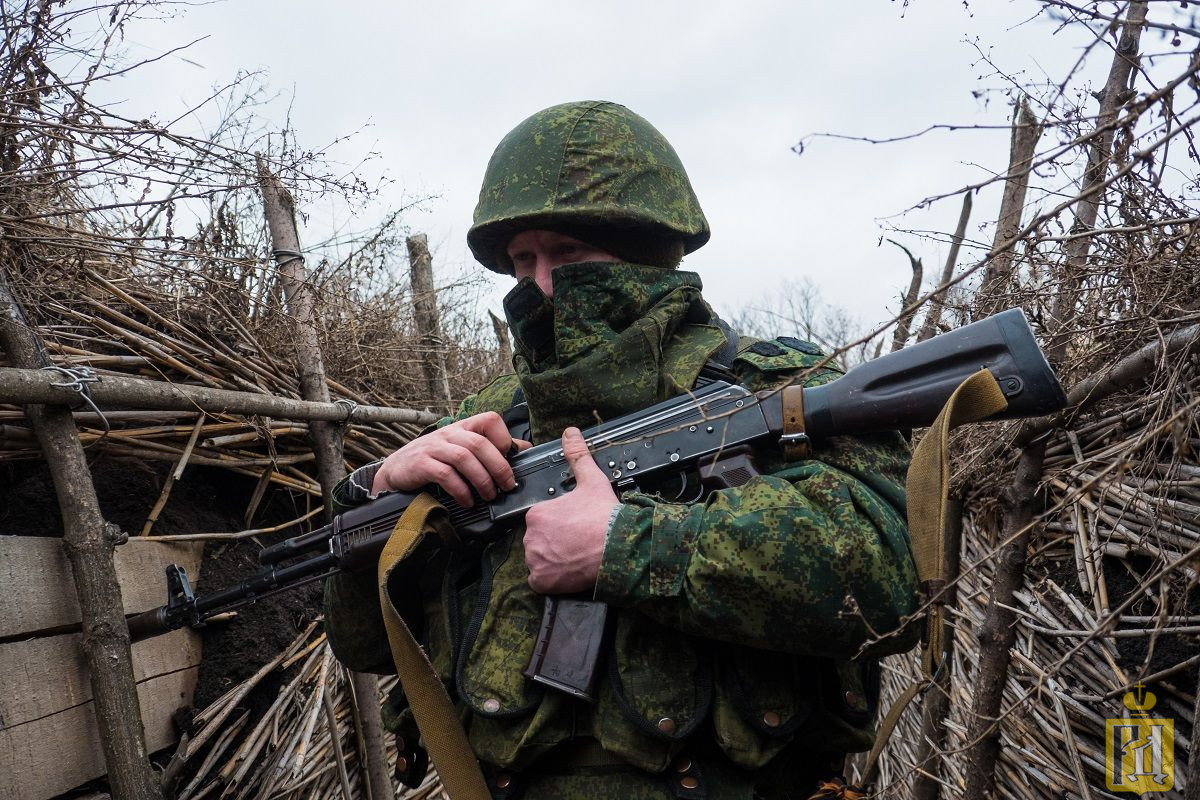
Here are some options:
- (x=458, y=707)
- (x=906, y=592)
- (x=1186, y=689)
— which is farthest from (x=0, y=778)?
(x=1186, y=689)

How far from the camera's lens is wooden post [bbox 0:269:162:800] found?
2449mm

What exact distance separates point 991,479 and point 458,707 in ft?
6.09

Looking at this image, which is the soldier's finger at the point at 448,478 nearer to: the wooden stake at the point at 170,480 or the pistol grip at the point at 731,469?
the pistol grip at the point at 731,469

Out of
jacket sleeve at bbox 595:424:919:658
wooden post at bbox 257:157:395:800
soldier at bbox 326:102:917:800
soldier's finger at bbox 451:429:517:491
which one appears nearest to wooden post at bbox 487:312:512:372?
wooden post at bbox 257:157:395:800

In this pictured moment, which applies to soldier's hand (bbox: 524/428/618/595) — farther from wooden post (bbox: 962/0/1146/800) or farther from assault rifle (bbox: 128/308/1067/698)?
wooden post (bbox: 962/0/1146/800)

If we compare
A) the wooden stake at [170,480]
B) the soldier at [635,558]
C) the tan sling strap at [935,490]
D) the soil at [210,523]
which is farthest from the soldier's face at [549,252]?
the soil at [210,523]

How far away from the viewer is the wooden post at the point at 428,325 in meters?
5.46

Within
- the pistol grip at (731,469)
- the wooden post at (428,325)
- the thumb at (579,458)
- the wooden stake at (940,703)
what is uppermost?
the wooden post at (428,325)

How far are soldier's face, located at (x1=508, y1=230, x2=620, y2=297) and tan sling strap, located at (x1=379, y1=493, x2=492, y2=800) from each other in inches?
26.6

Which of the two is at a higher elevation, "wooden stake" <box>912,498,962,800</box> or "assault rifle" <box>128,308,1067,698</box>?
"assault rifle" <box>128,308,1067,698</box>

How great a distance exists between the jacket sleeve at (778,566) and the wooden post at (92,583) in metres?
1.69

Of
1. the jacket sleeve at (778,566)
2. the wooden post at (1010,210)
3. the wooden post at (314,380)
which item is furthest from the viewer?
the wooden post at (314,380)

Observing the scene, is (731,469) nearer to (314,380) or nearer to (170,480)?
(170,480)

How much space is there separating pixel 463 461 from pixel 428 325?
13.5 ft
